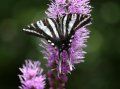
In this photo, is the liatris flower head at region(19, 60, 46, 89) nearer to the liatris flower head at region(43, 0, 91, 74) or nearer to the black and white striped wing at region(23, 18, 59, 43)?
the liatris flower head at region(43, 0, 91, 74)

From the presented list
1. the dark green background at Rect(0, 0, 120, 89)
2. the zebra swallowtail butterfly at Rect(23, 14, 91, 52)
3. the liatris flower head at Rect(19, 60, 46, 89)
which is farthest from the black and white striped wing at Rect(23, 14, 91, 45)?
the dark green background at Rect(0, 0, 120, 89)

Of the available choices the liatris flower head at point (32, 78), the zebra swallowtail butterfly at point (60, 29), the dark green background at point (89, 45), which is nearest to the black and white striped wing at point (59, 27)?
the zebra swallowtail butterfly at point (60, 29)

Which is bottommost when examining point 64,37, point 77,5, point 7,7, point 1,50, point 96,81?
point 64,37

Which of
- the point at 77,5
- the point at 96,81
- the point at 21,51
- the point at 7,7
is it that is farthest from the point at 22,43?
the point at 77,5

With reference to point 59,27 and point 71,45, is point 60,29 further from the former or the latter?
point 71,45

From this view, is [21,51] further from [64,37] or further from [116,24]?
[64,37]

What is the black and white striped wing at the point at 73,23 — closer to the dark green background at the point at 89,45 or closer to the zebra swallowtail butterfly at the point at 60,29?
the zebra swallowtail butterfly at the point at 60,29

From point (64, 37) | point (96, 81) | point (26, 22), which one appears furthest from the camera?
point (96, 81)

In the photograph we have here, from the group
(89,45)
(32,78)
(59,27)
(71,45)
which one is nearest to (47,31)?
(59,27)
